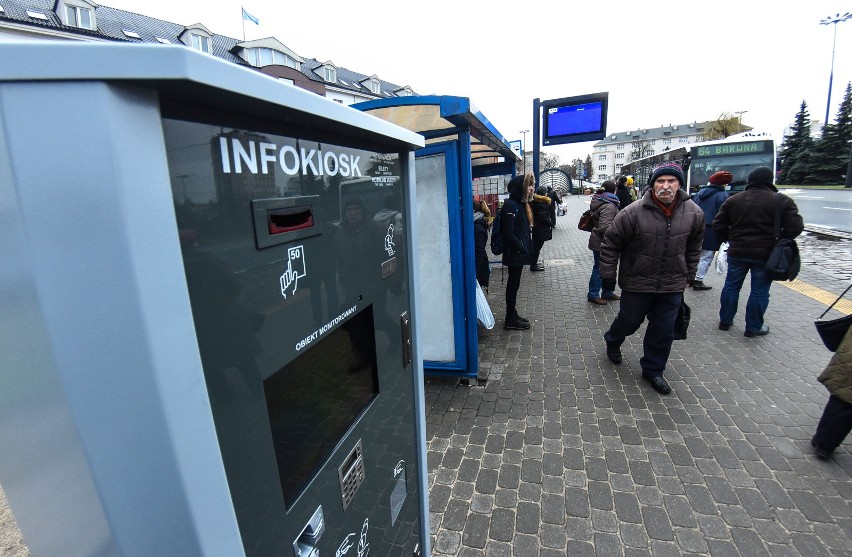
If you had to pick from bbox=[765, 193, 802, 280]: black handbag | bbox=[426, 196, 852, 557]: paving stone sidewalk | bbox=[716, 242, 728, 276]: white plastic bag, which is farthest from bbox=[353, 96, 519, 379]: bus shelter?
bbox=[716, 242, 728, 276]: white plastic bag

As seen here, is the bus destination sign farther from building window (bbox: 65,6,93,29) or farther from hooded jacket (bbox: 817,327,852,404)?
building window (bbox: 65,6,93,29)

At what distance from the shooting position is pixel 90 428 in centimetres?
62

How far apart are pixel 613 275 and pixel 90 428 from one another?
167 inches

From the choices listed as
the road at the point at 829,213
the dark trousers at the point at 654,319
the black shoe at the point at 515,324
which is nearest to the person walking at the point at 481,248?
the black shoe at the point at 515,324

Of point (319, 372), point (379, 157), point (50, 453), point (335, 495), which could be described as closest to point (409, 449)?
point (335, 495)

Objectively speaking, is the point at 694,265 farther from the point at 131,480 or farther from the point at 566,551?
the point at 131,480

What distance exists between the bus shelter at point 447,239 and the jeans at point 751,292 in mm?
3331

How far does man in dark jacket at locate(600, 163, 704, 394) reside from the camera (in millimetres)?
3736

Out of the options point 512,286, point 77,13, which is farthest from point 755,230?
point 77,13

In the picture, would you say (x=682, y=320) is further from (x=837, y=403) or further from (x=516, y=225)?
(x=516, y=225)

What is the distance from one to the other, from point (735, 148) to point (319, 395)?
17.1 m

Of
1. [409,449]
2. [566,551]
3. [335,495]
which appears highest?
[335,495]

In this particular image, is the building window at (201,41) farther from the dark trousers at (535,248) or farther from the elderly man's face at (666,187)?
the elderly man's face at (666,187)

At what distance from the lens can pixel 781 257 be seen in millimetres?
4609
